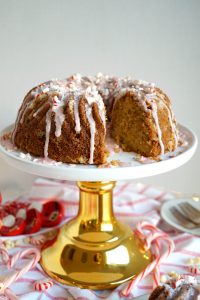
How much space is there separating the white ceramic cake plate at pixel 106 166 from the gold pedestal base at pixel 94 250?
0.47 ft

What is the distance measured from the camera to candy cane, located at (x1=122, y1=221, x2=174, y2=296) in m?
1.40

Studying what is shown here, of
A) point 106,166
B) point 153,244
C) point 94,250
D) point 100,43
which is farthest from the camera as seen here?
point 100,43

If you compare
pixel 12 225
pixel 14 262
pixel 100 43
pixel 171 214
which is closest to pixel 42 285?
pixel 14 262

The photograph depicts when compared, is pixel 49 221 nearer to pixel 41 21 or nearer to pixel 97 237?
pixel 97 237

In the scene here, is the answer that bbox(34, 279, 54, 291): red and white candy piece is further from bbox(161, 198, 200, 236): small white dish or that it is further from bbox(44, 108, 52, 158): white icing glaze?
bbox(161, 198, 200, 236): small white dish

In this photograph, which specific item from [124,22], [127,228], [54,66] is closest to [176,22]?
[124,22]

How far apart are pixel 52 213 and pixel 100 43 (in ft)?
2.29

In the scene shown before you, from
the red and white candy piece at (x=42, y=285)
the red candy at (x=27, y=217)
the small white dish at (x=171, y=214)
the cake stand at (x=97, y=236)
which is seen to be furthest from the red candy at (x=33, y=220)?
the small white dish at (x=171, y=214)

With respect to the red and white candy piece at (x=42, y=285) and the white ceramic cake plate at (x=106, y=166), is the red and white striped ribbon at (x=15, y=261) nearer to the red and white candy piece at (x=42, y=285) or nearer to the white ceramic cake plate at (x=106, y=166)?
the red and white candy piece at (x=42, y=285)

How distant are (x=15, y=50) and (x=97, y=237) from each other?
33.7 inches

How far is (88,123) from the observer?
135 cm

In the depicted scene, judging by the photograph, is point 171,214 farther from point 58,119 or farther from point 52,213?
point 58,119

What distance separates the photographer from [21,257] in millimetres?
1528

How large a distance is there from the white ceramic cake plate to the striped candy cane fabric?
318 millimetres
